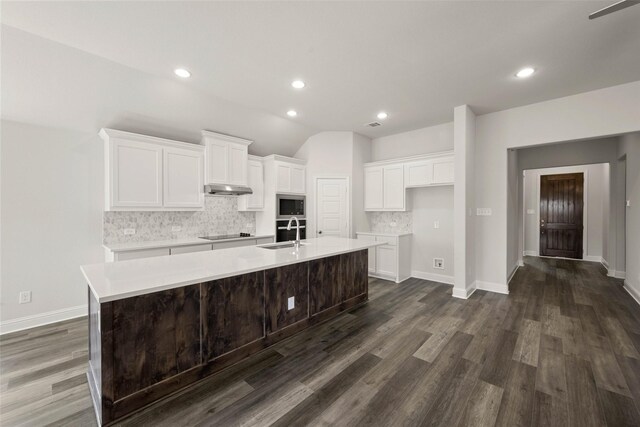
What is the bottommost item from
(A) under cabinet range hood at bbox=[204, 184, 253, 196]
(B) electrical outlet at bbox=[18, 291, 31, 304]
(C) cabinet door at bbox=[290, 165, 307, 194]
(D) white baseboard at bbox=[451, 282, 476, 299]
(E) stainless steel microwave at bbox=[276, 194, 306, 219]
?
(D) white baseboard at bbox=[451, 282, 476, 299]

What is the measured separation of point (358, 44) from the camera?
2506 mm

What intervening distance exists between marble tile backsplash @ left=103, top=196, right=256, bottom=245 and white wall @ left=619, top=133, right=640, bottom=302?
19.9 ft

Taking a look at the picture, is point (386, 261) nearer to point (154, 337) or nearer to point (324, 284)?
point (324, 284)

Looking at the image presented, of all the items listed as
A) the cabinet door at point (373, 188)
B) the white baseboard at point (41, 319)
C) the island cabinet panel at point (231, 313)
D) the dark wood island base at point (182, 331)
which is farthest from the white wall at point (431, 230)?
the white baseboard at point (41, 319)

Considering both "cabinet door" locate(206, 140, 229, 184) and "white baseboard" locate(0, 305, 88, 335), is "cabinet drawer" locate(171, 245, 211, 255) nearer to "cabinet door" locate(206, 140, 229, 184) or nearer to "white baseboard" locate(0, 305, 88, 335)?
"cabinet door" locate(206, 140, 229, 184)

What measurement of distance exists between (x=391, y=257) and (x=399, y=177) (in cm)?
150

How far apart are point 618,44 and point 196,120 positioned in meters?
4.90

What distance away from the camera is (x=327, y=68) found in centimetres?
294

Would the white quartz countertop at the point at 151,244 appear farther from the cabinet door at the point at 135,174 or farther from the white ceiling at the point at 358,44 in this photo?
the white ceiling at the point at 358,44

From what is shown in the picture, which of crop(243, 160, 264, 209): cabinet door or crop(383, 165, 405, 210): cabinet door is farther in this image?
crop(383, 165, 405, 210): cabinet door

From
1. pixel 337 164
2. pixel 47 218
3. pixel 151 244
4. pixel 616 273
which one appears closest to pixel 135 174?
pixel 151 244

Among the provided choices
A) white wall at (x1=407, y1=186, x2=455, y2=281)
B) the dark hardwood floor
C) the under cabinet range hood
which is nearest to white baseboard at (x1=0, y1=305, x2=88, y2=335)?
the dark hardwood floor

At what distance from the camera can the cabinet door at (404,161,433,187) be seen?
15.2 feet

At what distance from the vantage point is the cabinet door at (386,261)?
4871mm
